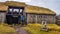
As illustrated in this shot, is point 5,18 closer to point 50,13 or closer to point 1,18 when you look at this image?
point 1,18

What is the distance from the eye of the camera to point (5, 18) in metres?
38.9

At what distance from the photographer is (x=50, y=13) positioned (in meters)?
41.0

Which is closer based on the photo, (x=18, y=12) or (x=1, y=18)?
(x=1, y=18)

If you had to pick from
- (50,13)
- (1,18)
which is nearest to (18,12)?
(1,18)

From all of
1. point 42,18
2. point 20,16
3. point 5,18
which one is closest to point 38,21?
point 42,18

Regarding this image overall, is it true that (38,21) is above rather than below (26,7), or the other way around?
below

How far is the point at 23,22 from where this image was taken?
39344 millimetres

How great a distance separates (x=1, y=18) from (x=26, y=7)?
650 centimetres

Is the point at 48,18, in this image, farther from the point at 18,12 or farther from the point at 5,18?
the point at 5,18

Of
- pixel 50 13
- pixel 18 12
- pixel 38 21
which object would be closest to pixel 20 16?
pixel 18 12

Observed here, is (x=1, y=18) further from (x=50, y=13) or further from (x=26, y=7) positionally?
(x=50, y=13)

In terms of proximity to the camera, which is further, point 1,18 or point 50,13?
point 50,13

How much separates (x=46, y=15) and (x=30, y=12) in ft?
12.3

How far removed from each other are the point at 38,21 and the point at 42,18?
3.73ft
